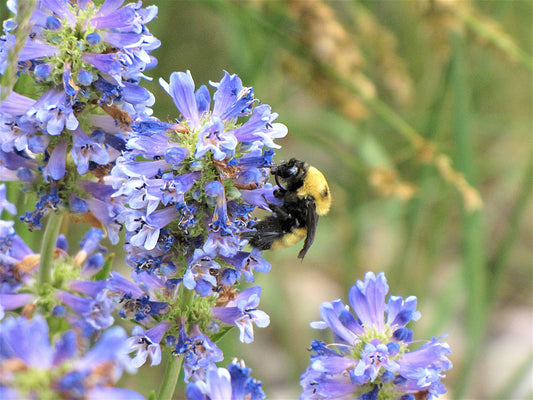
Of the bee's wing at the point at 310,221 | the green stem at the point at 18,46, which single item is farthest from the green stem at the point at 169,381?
the green stem at the point at 18,46

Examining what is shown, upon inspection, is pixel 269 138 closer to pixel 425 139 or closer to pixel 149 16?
pixel 149 16

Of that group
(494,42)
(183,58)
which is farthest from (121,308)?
(183,58)

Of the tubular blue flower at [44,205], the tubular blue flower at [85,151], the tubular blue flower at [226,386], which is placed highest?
the tubular blue flower at [85,151]

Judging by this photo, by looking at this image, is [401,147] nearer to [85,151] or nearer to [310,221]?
[310,221]

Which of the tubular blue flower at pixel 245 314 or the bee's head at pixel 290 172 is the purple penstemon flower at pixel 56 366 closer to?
the tubular blue flower at pixel 245 314

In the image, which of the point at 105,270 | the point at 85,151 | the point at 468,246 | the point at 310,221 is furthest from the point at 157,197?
the point at 468,246
